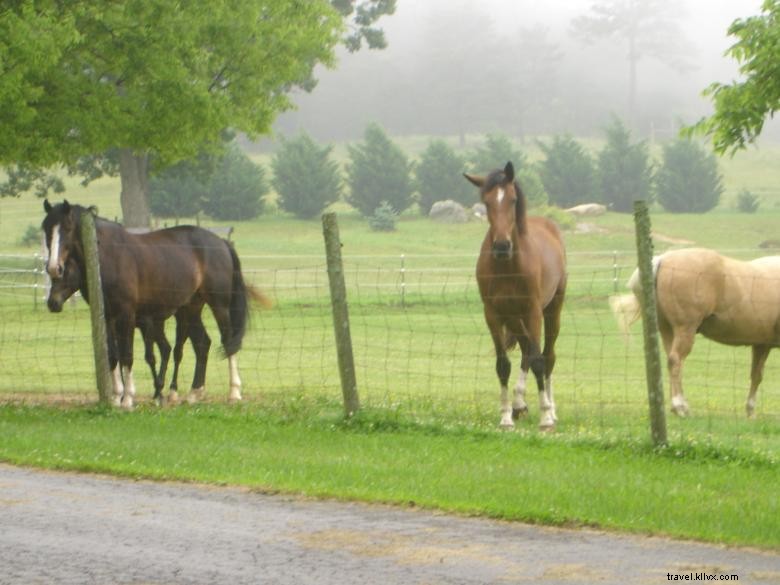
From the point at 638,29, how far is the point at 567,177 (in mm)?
78895

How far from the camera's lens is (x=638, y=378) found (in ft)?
69.9

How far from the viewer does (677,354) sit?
17078mm

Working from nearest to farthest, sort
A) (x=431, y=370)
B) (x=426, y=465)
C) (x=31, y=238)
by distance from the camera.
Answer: (x=426, y=465) → (x=431, y=370) → (x=31, y=238)

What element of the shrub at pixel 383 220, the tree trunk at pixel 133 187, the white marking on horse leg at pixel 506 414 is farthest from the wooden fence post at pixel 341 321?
the shrub at pixel 383 220

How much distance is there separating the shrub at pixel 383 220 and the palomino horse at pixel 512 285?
56.8m

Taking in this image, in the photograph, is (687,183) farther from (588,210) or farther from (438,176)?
(438,176)

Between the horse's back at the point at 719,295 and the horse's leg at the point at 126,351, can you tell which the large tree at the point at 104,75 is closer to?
the horse's leg at the point at 126,351

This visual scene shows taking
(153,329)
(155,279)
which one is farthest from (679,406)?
(153,329)

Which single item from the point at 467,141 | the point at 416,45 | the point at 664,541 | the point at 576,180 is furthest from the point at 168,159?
the point at 416,45

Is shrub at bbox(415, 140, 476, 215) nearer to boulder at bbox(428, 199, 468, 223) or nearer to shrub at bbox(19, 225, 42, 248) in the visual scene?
boulder at bbox(428, 199, 468, 223)

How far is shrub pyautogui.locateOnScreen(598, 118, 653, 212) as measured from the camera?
80.6 meters

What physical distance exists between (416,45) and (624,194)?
112848 millimetres

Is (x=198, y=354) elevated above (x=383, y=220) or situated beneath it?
situated beneath

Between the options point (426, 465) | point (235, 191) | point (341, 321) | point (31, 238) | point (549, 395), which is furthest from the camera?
point (235, 191)
